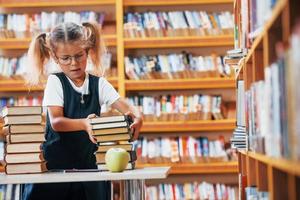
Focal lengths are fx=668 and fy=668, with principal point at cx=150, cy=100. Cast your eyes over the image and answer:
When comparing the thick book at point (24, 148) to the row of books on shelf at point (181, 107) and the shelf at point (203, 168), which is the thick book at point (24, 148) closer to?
the shelf at point (203, 168)

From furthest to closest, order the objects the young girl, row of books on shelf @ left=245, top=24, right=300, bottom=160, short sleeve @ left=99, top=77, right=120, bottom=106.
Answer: short sleeve @ left=99, top=77, right=120, bottom=106 → the young girl → row of books on shelf @ left=245, top=24, right=300, bottom=160

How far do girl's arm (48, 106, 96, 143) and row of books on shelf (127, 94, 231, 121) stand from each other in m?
2.75

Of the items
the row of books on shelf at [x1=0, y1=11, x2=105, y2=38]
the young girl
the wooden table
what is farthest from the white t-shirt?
the row of books on shelf at [x1=0, y1=11, x2=105, y2=38]

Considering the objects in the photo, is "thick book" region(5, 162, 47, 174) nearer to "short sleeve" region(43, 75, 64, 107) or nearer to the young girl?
the young girl

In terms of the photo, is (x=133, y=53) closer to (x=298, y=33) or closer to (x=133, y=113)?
(x=133, y=113)

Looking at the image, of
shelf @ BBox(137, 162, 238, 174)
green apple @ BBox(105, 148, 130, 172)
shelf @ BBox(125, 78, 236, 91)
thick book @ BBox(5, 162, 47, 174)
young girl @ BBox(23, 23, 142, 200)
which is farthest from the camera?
shelf @ BBox(125, 78, 236, 91)

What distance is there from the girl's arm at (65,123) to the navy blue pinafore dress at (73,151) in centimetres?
9

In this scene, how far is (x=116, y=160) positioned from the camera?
2893 millimetres

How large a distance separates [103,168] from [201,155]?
2.89m

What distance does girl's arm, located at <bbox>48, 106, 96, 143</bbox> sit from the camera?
309 centimetres

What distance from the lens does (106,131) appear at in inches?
121

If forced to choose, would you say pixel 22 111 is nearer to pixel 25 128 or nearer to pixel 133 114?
pixel 25 128

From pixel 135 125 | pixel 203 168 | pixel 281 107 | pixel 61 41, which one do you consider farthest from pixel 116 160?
pixel 203 168

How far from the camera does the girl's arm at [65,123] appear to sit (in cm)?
309
